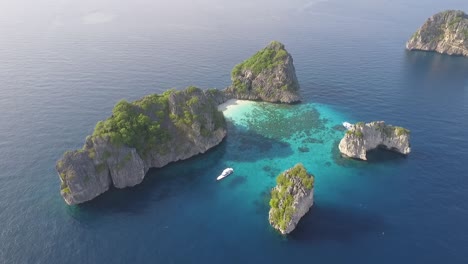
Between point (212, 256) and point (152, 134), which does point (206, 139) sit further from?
point (212, 256)

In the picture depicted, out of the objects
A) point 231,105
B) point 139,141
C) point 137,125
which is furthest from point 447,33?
point 139,141

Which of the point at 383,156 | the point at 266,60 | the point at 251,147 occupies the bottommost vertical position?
the point at 383,156

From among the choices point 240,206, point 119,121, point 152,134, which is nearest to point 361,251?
point 240,206

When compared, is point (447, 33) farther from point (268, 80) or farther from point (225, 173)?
point (225, 173)

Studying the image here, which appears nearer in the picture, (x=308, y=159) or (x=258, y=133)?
(x=308, y=159)

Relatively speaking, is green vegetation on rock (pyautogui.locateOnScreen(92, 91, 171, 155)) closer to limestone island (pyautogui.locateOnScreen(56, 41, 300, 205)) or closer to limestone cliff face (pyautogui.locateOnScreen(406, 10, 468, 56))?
limestone island (pyautogui.locateOnScreen(56, 41, 300, 205))

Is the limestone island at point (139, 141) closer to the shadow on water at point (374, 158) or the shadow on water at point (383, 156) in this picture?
the shadow on water at point (374, 158)

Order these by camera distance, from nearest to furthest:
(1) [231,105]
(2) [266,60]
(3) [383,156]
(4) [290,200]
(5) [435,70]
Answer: (4) [290,200], (3) [383,156], (1) [231,105], (2) [266,60], (5) [435,70]
